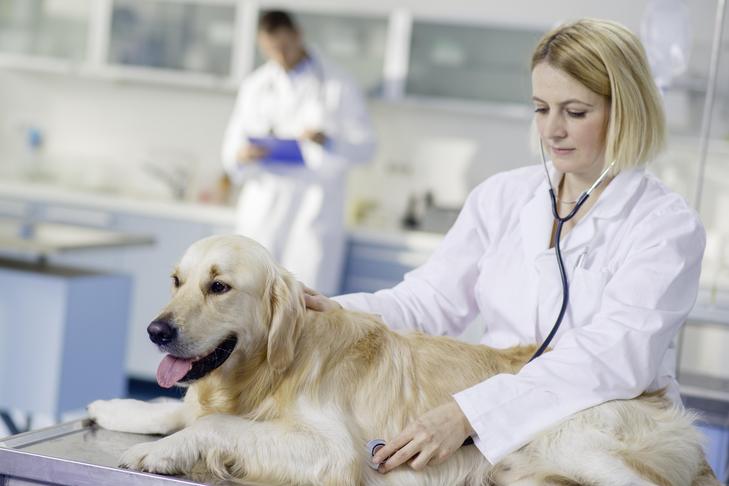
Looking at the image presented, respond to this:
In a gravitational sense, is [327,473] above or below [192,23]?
below

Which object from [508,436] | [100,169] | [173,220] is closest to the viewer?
[508,436]

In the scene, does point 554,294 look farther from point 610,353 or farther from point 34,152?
point 34,152

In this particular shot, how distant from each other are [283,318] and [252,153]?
2.96 m

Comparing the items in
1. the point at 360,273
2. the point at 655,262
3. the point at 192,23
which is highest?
the point at 192,23

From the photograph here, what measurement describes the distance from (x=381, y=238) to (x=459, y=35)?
1.24m

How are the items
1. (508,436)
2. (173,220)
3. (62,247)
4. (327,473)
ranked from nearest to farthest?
(327,473)
(508,436)
(62,247)
(173,220)

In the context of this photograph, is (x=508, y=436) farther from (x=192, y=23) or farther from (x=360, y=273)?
(x=192, y=23)

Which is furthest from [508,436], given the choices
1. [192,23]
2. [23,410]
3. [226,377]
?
[192,23]

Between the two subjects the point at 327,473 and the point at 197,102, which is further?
the point at 197,102

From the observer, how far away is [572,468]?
1530 mm

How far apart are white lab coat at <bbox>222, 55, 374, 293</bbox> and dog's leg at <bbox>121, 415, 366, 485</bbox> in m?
3.27

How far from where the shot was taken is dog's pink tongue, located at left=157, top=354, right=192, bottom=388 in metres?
1.53

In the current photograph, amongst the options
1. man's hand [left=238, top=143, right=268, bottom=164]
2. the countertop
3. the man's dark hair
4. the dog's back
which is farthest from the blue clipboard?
the dog's back

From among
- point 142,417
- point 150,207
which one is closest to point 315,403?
point 142,417
